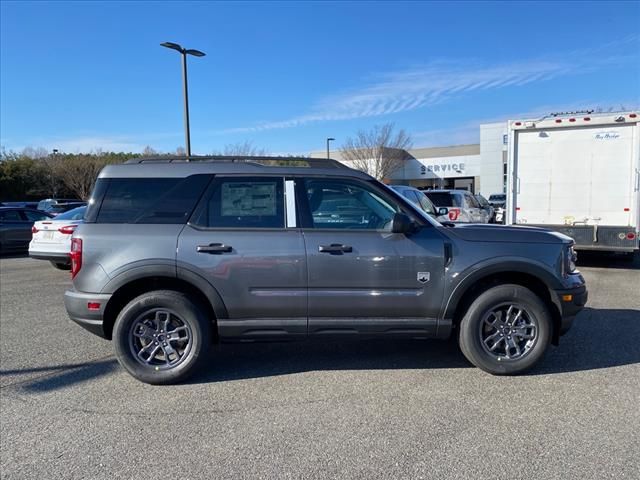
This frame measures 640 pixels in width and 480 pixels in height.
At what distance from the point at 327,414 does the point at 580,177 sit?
858cm

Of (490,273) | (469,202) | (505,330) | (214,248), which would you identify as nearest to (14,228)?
(214,248)

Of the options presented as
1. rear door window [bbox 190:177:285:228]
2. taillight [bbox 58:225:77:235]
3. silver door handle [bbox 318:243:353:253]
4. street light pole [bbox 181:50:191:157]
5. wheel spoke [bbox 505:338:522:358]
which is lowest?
wheel spoke [bbox 505:338:522:358]

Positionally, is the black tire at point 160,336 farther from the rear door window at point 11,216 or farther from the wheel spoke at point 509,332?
the rear door window at point 11,216

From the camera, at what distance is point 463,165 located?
48.4 m

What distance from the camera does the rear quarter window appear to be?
4219 mm

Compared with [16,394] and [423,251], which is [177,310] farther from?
[423,251]

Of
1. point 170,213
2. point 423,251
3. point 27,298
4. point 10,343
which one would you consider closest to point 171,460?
point 170,213

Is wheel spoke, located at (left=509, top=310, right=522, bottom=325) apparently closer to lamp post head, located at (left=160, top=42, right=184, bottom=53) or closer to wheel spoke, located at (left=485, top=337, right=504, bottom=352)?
wheel spoke, located at (left=485, top=337, right=504, bottom=352)

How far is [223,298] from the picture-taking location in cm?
415

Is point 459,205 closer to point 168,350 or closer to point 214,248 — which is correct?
point 214,248

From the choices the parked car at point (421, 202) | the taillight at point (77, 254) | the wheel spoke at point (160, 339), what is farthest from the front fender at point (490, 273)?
the parked car at point (421, 202)

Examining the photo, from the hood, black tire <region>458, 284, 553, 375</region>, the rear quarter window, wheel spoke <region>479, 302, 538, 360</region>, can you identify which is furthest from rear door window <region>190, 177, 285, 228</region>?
wheel spoke <region>479, 302, 538, 360</region>

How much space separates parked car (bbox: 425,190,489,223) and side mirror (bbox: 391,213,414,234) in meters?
8.95

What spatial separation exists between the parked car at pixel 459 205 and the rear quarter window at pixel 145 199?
9.59 m
